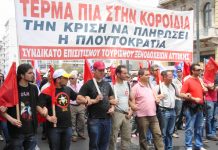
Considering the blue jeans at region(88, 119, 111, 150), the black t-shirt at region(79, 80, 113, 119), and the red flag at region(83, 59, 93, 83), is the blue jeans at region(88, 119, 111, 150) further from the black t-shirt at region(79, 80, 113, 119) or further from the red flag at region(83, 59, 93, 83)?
the red flag at region(83, 59, 93, 83)

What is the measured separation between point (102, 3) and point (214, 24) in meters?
23.1

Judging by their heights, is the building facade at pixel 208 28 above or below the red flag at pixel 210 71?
above

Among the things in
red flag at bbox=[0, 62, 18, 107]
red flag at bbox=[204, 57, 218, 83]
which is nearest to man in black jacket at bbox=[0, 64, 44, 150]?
red flag at bbox=[0, 62, 18, 107]

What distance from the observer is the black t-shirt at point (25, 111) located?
4.91 m

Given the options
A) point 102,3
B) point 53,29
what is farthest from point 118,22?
point 53,29

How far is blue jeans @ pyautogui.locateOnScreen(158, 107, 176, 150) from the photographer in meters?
6.92

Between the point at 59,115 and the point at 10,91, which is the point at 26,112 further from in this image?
the point at 59,115

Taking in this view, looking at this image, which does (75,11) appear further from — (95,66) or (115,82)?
(115,82)

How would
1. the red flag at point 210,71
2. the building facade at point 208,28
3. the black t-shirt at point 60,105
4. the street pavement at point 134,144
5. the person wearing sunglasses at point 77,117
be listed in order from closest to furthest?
the black t-shirt at point 60,105, the street pavement at point 134,144, the red flag at point 210,71, the person wearing sunglasses at point 77,117, the building facade at point 208,28

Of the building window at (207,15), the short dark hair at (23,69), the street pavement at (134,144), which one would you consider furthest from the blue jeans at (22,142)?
the building window at (207,15)

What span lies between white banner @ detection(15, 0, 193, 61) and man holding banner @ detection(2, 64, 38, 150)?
690 millimetres

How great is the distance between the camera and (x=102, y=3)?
6.30m

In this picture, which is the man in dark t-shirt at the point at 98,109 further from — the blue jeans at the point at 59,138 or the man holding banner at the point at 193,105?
the man holding banner at the point at 193,105

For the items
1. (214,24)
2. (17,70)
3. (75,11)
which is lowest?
(17,70)
